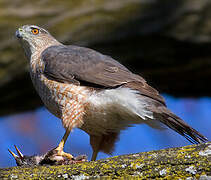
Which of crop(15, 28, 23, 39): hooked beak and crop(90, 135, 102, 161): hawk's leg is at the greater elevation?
crop(15, 28, 23, 39): hooked beak

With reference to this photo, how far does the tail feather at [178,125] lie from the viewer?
11.0ft

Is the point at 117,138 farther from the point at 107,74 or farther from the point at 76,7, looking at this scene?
the point at 76,7

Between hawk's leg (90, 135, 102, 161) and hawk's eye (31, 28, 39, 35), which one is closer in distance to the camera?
hawk's leg (90, 135, 102, 161)

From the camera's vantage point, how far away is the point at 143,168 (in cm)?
226

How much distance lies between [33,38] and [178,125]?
2.10m

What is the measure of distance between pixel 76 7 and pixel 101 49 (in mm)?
569

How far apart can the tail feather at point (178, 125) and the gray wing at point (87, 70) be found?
172mm

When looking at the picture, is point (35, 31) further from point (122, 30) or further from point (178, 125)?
point (178, 125)

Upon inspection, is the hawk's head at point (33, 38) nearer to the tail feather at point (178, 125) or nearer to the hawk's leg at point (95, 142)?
the hawk's leg at point (95, 142)

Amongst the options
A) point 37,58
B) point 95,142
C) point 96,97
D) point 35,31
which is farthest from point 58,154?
point 35,31

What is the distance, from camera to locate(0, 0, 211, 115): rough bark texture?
461 centimetres

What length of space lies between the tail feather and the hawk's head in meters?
1.70

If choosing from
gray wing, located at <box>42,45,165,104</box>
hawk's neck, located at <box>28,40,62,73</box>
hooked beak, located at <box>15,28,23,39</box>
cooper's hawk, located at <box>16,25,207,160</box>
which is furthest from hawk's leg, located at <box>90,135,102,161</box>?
hooked beak, located at <box>15,28,23,39</box>

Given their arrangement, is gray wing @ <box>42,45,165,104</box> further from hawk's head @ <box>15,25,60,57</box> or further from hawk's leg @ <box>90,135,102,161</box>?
hawk's leg @ <box>90,135,102,161</box>
